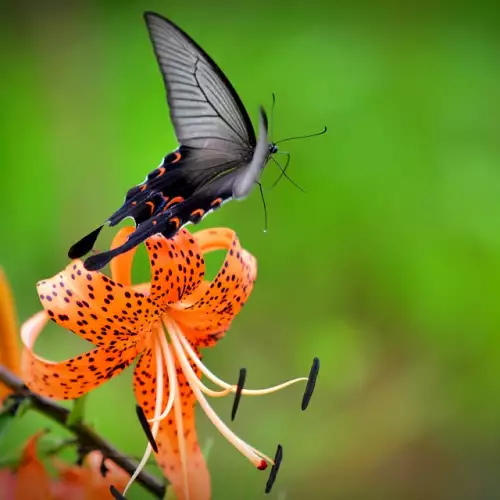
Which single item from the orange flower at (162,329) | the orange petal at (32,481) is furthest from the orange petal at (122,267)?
the orange petal at (32,481)

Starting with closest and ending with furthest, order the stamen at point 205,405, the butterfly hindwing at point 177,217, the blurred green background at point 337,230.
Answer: the butterfly hindwing at point 177,217 → the stamen at point 205,405 → the blurred green background at point 337,230

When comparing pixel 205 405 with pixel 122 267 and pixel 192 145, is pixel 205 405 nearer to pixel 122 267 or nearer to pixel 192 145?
pixel 122 267

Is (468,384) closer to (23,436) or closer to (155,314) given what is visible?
(23,436)

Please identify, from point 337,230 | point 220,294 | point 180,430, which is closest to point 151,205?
point 220,294

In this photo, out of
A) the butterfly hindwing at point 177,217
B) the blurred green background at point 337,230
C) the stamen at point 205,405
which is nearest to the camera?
the butterfly hindwing at point 177,217

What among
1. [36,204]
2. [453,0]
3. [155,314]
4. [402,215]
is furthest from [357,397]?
[453,0]

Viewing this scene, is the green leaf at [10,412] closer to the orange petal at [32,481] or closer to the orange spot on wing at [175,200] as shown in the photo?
the orange petal at [32,481]
